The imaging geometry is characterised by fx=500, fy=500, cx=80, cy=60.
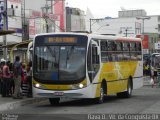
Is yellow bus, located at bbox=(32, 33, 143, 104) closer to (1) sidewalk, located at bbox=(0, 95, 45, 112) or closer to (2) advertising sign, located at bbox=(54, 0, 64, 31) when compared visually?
(1) sidewalk, located at bbox=(0, 95, 45, 112)

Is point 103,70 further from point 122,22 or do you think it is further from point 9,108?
point 122,22

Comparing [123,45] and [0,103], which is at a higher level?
[123,45]

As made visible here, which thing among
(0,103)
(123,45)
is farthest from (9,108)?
(123,45)

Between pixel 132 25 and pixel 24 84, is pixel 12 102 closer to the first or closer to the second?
pixel 24 84

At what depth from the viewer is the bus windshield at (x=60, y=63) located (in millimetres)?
18703

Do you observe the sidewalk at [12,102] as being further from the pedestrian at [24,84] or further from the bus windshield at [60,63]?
the bus windshield at [60,63]

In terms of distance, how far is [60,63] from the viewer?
18.8 m

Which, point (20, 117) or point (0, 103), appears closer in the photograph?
point (20, 117)

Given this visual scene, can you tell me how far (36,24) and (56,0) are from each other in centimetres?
1371

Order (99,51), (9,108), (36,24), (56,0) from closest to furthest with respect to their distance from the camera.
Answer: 1. (9,108)
2. (99,51)
3. (36,24)
4. (56,0)

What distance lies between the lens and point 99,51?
20.1m

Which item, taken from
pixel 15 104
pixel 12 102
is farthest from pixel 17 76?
pixel 15 104

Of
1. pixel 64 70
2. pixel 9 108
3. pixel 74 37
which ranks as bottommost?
pixel 9 108

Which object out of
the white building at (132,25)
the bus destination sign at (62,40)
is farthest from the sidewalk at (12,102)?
the white building at (132,25)
